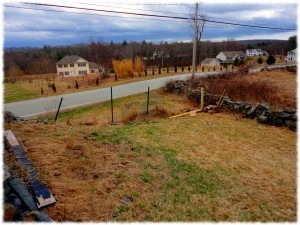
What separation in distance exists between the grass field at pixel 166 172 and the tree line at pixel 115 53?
20659 mm

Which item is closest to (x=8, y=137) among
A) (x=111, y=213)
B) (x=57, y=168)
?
(x=57, y=168)

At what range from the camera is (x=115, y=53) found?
179 ft

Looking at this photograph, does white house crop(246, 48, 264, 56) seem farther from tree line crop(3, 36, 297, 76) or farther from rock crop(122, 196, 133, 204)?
rock crop(122, 196, 133, 204)

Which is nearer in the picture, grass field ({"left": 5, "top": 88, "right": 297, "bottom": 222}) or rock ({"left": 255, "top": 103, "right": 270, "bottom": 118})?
grass field ({"left": 5, "top": 88, "right": 297, "bottom": 222})

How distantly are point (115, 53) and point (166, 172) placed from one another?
52.5 m

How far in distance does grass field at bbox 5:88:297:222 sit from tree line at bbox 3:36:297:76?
20.7 metres

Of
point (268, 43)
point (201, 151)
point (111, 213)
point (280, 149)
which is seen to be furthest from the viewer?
point (268, 43)

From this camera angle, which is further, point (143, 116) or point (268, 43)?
point (268, 43)

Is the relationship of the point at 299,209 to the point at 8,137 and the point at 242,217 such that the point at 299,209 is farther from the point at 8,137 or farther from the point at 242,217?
the point at 8,137

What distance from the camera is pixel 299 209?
3740mm

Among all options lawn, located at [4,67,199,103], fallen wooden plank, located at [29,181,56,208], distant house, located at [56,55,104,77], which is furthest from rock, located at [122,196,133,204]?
distant house, located at [56,55,104,77]

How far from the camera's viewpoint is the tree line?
39906 millimetres

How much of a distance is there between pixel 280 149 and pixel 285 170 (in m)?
1.47

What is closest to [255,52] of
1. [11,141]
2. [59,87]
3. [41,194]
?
[59,87]
